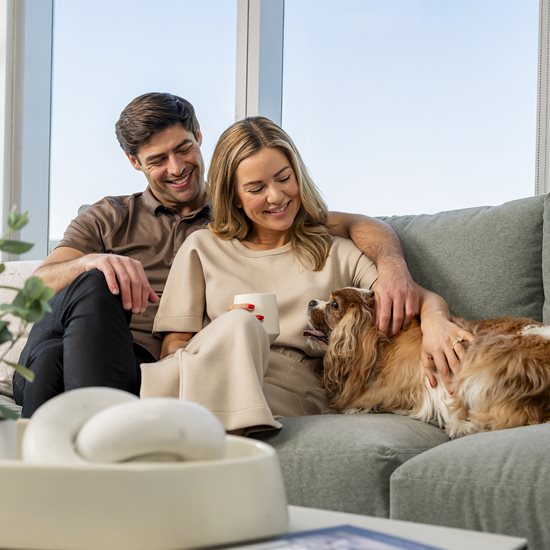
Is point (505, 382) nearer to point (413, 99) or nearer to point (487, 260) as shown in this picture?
point (487, 260)

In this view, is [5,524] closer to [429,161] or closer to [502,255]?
[502,255]

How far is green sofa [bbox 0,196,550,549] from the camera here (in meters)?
1.57

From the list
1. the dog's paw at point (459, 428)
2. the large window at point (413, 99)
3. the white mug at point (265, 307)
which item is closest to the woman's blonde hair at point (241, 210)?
the white mug at point (265, 307)

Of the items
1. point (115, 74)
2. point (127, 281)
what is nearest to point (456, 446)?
point (127, 281)

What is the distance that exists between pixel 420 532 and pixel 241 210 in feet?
6.24

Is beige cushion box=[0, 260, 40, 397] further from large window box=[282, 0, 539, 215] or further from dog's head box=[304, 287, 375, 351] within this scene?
large window box=[282, 0, 539, 215]

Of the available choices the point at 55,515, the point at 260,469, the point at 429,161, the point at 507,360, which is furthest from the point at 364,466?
the point at 429,161

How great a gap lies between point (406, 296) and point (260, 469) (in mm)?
1524

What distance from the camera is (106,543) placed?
2.58 ft

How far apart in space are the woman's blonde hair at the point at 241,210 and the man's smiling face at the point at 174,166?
212 mm

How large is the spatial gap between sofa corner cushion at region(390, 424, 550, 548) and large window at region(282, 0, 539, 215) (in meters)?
1.99

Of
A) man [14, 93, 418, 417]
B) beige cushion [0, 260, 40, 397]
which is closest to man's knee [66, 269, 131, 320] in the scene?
man [14, 93, 418, 417]

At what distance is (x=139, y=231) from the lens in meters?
2.89

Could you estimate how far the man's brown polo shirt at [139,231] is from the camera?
283 cm
